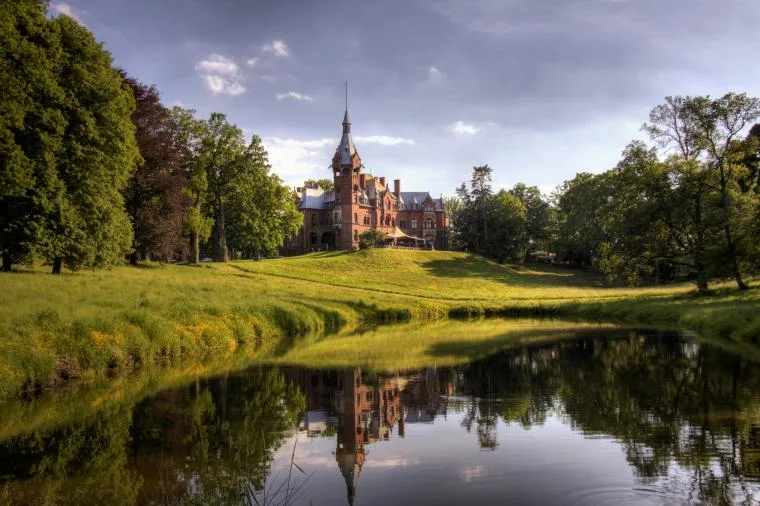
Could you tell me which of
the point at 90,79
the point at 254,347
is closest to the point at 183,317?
the point at 254,347

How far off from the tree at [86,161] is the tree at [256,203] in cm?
2408

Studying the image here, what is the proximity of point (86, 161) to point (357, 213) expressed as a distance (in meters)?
71.1

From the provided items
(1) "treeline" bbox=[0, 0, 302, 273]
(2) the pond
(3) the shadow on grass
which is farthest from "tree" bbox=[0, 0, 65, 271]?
(3) the shadow on grass

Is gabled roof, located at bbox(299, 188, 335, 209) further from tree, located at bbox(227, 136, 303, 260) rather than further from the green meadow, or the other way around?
the green meadow

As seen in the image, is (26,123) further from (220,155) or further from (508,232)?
(508,232)

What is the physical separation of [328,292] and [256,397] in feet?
100

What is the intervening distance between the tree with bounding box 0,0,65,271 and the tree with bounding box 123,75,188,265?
466 inches

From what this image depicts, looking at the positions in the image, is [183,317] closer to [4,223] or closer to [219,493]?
[4,223]

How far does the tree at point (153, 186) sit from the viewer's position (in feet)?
146

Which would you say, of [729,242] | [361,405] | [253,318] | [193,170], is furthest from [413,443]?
[193,170]

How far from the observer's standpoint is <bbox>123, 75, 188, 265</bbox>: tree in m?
44.5

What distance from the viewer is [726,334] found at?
2898 centimetres

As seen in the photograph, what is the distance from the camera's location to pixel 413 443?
12.6 metres

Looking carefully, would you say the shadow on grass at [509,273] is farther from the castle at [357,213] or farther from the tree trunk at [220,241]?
the tree trunk at [220,241]
